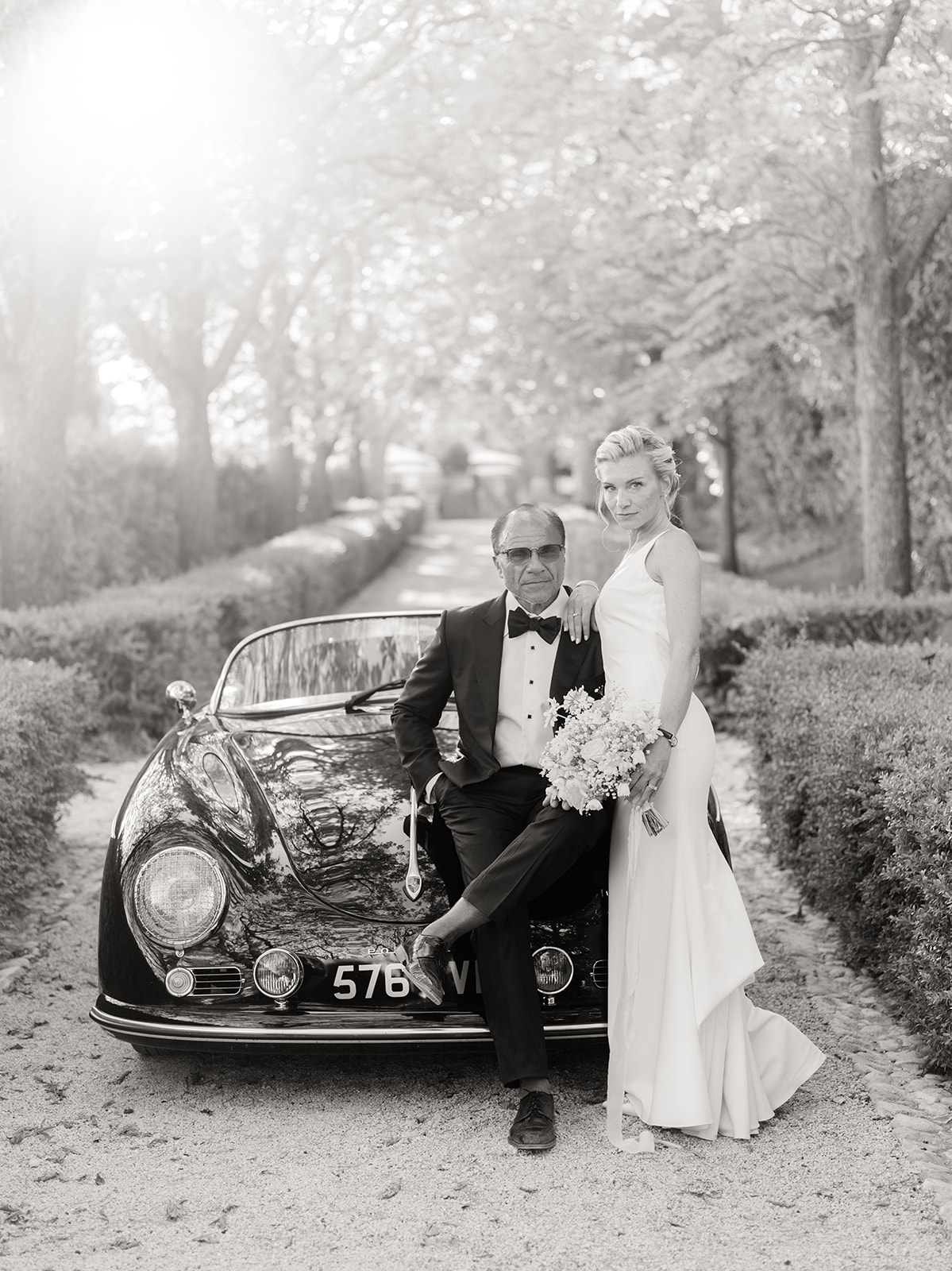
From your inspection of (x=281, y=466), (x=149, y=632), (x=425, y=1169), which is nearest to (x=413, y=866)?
(x=425, y=1169)

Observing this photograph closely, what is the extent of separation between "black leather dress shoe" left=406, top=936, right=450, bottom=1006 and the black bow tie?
103 centimetres

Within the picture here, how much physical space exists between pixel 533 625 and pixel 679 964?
1167mm

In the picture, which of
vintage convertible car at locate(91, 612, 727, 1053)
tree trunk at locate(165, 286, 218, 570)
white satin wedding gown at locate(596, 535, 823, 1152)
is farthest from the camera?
tree trunk at locate(165, 286, 218, 570)

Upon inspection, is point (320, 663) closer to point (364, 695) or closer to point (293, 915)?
point (364, 695)

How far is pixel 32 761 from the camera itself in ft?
19.4

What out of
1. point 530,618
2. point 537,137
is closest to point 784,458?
point 537,137

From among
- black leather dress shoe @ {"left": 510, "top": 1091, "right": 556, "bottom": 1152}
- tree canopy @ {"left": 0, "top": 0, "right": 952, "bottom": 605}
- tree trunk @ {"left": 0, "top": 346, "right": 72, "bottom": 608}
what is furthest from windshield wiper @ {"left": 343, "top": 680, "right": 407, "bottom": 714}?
tree trunk @ {"left": 0, "top": 346, "right": 72, "bottom": 608}

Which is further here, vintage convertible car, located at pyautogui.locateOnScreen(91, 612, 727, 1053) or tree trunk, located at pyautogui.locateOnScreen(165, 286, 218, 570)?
tree trunk, located at pyautogui.locateOnScreen(165, 286, 218, 570)

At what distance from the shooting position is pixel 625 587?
13.4ft

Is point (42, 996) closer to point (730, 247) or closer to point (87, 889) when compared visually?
point (87, 889)

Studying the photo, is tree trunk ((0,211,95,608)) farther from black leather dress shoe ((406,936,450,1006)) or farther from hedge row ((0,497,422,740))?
black leather dress shoe ((406,936,450,1006))

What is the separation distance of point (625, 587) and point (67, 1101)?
2395 millimetres

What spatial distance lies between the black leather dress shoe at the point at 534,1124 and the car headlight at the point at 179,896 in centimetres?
109

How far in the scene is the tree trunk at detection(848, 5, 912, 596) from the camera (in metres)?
10.8
